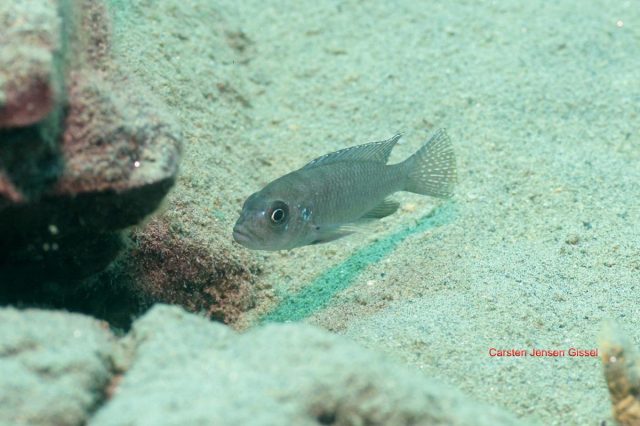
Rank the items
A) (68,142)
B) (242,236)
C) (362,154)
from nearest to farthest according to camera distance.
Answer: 1. (68,142)
2. (242,236)
3. (362,154)

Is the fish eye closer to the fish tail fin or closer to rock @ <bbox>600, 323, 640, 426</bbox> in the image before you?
the fish tail fin

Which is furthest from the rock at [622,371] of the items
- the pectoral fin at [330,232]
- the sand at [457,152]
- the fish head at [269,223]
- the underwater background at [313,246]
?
the fish head at [269,223]

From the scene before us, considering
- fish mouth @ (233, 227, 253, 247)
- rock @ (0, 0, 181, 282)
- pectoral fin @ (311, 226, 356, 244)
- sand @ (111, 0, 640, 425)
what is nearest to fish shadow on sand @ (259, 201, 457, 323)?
sand @ (111, 0, 640, 425)

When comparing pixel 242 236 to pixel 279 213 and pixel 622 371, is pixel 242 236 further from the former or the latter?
pixel 622 371

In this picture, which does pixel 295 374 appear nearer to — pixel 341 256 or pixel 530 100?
pixel 341 256

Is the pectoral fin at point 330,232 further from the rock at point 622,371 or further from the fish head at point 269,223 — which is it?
the rock at point 622,371

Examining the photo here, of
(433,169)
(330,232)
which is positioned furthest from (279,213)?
(433,169)

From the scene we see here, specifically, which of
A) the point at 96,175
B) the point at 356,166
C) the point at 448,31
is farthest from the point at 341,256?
the point at 448,31
